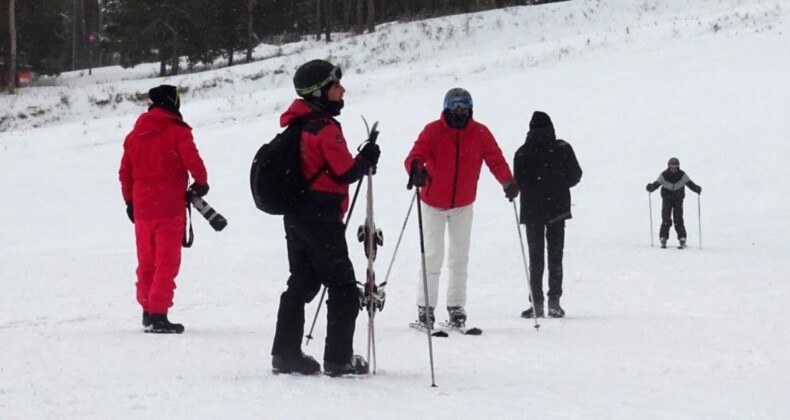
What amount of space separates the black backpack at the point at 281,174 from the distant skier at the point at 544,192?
13.3ft

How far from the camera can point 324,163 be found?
562 centimetres

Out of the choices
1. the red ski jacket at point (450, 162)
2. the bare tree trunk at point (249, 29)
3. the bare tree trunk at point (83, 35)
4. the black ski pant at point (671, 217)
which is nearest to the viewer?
the red ski jacket at point (450, 162)

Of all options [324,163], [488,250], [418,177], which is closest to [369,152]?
[324,163]

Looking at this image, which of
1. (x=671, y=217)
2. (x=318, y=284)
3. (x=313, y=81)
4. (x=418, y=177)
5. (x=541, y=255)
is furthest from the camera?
(x=671, y=217)

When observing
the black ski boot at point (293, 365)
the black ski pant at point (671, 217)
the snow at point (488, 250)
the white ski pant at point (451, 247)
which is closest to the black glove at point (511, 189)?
the white ski pant at point (451, 247)

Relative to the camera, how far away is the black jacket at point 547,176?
30.3 ft

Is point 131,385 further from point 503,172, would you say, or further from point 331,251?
point 503,172

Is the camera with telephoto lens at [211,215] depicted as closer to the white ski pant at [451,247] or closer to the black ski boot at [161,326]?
the black ski boot at [161,326]

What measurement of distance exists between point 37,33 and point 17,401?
1898 inches

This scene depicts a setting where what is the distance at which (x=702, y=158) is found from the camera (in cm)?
2114

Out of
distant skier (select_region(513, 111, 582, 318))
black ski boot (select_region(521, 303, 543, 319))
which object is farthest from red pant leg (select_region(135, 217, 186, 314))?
distant skier (select_region(513, 111, 582, 318))

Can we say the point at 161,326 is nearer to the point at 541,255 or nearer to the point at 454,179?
the point at 454,179

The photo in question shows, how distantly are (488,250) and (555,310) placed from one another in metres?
5.70

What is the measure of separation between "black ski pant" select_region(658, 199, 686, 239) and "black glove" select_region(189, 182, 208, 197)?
9.88 metres
